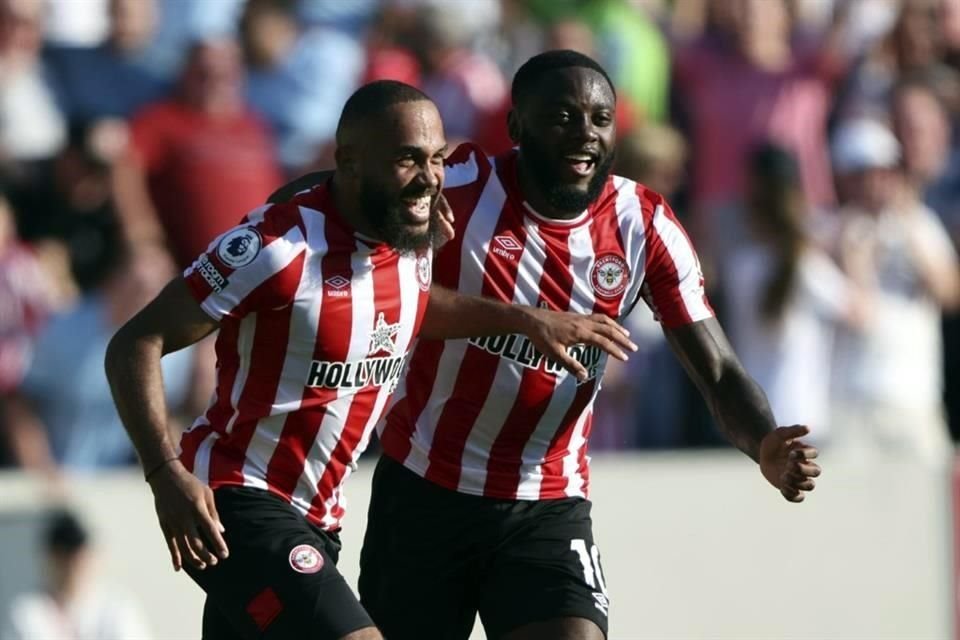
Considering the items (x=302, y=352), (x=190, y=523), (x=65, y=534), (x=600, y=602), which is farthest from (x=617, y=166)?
(x=190, y=523)

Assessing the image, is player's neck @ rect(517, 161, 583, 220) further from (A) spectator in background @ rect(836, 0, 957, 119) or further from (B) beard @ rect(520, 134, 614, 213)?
(A) spectator in background @ rect(836, 0, 957, 119)

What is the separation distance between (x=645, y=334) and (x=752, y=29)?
1994mm

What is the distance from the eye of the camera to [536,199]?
19.1 feet

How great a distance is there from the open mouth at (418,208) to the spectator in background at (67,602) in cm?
402

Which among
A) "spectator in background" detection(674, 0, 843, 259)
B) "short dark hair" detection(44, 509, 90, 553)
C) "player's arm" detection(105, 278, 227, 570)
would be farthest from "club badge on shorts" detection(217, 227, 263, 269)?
"spectator in background" detection(674, 0, 843, 259)

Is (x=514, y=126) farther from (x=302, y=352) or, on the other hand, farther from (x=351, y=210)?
(x=302, y=352)

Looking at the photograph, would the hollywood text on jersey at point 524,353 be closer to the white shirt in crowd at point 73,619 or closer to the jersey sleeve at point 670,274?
the jersey sleeve at point 670,274

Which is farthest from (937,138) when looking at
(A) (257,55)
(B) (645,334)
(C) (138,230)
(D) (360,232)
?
(D) (360,232)

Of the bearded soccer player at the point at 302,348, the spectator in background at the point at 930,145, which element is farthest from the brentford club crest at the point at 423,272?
the spectator in background at the point at 930,145

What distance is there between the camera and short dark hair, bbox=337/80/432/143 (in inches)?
204

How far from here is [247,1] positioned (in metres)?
9.97

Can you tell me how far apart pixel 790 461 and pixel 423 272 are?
119 centimetres

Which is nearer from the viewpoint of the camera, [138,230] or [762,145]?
[138,230]

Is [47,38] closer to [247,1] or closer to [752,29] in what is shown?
[247,1]
